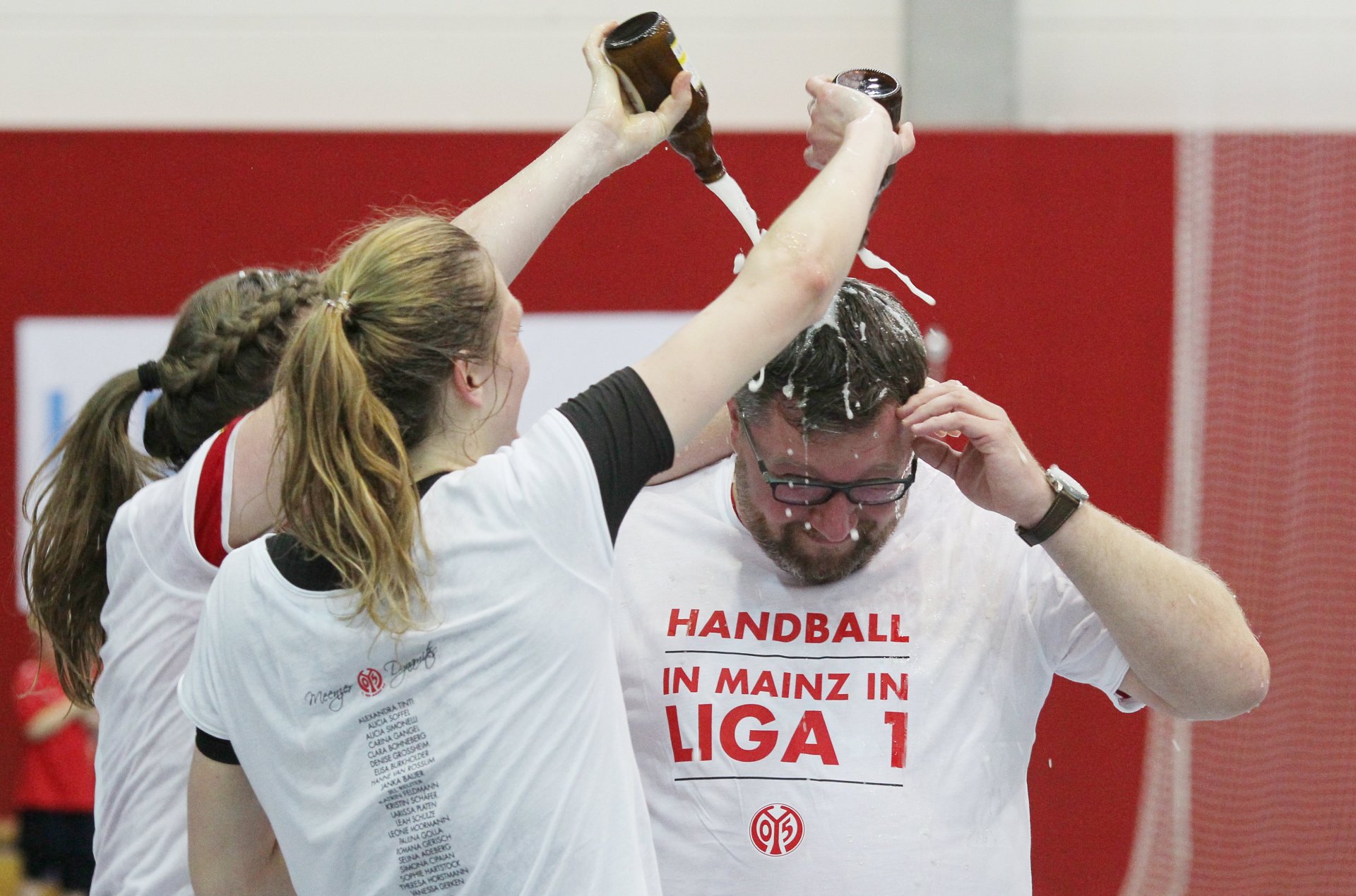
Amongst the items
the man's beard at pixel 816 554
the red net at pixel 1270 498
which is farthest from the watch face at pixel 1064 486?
the red net at pixel 1270 498

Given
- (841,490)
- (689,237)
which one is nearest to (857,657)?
(841,490)

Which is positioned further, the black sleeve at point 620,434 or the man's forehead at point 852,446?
the man's forehead at point 852,446

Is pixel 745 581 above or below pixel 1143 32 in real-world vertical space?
below

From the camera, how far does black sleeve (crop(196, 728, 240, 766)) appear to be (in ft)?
4.36

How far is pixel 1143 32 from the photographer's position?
5.47 metres

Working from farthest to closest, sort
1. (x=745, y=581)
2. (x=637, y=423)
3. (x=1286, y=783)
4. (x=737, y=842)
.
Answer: (x=1286, y=783)
(x=745, y=581)
(x=737, y=842)
(x=637, y=423)

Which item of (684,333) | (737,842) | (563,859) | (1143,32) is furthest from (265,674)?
(1143,32)

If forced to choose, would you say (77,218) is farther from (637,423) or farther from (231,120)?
(637,423)

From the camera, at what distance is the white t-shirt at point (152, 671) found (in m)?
1.57

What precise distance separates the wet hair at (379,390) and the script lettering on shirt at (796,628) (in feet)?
2.00

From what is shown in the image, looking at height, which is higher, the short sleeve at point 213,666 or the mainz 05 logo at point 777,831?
the short sleeve at point 213,666

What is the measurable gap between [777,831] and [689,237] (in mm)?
3092

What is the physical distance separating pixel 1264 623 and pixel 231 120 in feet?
13.9

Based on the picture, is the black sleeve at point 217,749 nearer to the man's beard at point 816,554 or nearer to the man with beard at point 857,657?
the man with beard at point 857,657
